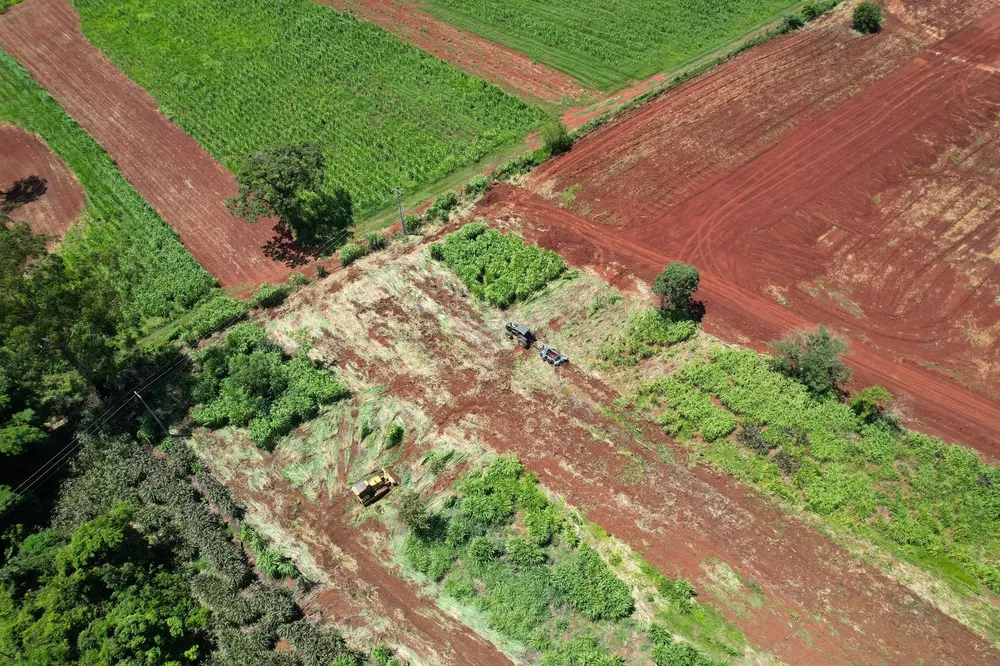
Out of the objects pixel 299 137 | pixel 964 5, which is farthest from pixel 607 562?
pixel 964 5

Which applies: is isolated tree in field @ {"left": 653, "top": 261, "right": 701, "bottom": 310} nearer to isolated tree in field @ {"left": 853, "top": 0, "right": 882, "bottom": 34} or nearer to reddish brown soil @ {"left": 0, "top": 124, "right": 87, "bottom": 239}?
isolated tree in field @ {"left": 853, "top": 0, "right": 882, "bottom": 34}

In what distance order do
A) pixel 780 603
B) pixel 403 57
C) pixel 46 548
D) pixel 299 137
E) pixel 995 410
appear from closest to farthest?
pixel 780 603 → pixel 46 548 → pixel 995 410 → pixel 299 137 → pixel 403 57

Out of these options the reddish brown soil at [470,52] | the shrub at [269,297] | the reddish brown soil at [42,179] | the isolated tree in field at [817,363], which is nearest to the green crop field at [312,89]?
the reddish brown soil at [470,52]

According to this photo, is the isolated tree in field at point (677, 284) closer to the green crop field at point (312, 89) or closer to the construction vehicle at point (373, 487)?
the construction vehicle at point (373, 487)

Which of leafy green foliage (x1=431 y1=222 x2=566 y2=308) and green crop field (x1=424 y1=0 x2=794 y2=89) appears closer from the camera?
leafy green foliage (x1=431 y1=222 x2=566 y2=308)

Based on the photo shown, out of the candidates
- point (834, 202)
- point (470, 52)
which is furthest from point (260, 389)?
point (470, 52)

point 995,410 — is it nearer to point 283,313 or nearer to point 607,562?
point 607,562

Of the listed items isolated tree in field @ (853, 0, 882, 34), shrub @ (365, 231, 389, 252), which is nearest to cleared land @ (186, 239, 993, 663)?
shrub @ (365, 231, 389, 252)
